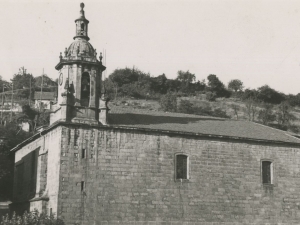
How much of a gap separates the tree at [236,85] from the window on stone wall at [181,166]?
71154 millimetres

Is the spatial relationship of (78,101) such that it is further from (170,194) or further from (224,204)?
(224,204)

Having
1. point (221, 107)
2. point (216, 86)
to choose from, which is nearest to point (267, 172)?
point (221, 107)

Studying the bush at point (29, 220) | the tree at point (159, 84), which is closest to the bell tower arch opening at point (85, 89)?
the bush at point (29, 220)

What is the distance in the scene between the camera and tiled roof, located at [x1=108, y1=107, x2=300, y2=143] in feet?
90.4

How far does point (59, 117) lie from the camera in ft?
86.1

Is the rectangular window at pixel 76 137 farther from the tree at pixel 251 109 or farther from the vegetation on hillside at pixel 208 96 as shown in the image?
the tree at pixel 251 109

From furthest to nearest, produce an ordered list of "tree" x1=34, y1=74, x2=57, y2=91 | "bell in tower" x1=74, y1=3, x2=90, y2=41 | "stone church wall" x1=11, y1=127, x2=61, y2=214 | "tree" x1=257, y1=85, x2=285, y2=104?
"tree" x1=34, y1=74, x2=57, y2=91, "tree" x1=257, y1=85, x2=285, y2=104, "bell in tower" x1=74, y1=3, x2=90, y2=41, "stone church wall" x1=11, y1=127, x2=61, y2=214

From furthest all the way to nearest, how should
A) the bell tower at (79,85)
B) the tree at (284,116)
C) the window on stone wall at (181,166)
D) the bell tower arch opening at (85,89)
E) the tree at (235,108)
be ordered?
the tree at (235,108) → the tree at (284,116) → the window on stone wall at (181,166) → the bell tower arch opening at (85,89) → the bell tower at (79,85)

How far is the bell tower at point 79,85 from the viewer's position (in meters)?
Answer: 25.7

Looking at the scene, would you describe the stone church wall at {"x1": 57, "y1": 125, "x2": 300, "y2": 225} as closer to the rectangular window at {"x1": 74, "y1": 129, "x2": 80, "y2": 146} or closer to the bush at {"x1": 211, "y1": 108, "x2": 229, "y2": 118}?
the rectangular window at {"x1": 74, "y1": 129, "x2": 80, "y2": 146}

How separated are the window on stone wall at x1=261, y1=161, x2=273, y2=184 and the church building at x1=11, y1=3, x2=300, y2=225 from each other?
7 centimetres

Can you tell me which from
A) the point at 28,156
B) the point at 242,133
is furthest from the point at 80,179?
the point at 242,133

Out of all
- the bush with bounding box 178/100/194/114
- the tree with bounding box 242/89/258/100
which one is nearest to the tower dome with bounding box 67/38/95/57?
the bush with bounding box 178/100/194/114

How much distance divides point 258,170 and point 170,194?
685 centimetres
